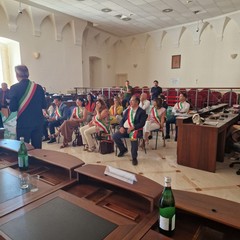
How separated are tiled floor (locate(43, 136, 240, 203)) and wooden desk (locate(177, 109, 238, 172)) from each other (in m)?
0.12

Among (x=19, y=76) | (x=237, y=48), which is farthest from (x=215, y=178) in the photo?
(x=237, y=48)

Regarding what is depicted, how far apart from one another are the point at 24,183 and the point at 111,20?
8.57 m

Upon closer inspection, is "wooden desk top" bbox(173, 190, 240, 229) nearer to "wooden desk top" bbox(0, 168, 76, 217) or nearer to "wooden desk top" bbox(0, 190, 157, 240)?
"wooden desk top" bbox(0, 190, 157, 240)

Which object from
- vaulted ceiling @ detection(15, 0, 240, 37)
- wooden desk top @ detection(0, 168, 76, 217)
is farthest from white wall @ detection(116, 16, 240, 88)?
wooden desk top @ detection(0, 168, 76, 217)

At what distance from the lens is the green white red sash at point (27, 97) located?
2697mm

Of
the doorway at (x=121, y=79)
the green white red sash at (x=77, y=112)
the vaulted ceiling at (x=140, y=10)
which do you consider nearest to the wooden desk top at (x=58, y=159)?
the green white red sash at (x=77, y=112)

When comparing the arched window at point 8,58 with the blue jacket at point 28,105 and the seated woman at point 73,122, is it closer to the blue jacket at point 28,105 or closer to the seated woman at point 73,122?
the seated woman at point 73,122

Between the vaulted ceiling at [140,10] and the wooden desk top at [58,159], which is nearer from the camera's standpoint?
the wooden desk top at [58,159]

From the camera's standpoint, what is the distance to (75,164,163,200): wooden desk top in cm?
122

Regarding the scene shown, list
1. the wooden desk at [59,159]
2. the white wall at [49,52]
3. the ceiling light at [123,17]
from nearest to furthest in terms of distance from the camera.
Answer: the wooden desk at [59,159]
the white wall at [49,52]
the ceiling light at [123,17]

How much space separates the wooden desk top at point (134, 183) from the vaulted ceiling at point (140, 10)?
21.5ft

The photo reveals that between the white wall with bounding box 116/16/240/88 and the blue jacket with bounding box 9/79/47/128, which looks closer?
the blue jacket with bounding box 9/79/47/128

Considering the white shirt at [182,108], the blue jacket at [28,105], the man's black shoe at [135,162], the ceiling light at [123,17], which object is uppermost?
the ceiling light at [123,17]

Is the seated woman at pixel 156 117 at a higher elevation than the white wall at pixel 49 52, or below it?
below
